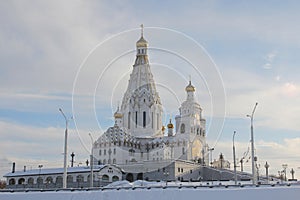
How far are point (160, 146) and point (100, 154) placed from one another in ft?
50.7

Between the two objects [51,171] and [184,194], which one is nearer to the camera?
[184,194]

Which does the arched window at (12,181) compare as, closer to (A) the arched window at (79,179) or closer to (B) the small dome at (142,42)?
(A) the arched window at (79,179)

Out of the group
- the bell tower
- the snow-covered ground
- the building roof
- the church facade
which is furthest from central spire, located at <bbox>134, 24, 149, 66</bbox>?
the snow-covered ground

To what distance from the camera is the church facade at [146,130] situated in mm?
101250

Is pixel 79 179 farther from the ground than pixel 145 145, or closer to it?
closer to it

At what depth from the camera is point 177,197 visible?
21922 mm

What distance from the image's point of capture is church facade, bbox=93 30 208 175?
101 metres

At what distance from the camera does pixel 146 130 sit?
110 m

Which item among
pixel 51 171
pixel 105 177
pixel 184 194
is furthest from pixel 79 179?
pixel 184 194

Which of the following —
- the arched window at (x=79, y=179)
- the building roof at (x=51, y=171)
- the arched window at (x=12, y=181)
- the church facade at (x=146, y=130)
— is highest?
the church facade at (x=146, y=130)

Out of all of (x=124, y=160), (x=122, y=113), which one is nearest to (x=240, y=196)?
(x=124, y=160)

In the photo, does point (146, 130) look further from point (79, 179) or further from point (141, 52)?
point (79, 179)

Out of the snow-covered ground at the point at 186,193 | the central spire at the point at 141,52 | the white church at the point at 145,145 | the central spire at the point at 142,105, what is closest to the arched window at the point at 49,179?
the white church at the point at 145,145

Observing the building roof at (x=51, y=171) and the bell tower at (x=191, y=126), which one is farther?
the bell tower at (x=191, y=126)
